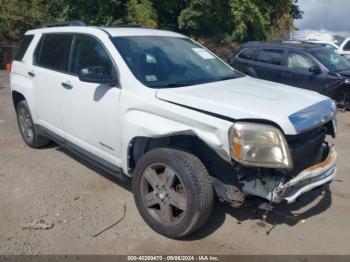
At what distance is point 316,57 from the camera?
9359 millimetres

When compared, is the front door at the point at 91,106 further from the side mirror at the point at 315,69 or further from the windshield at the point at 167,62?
the side mirror at the point at 315,69

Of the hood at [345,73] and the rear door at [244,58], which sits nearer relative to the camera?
the hood at [345,73]

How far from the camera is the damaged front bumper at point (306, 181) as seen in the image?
3160 mm

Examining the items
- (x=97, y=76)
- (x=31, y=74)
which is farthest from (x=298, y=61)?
(x=97, y=76)

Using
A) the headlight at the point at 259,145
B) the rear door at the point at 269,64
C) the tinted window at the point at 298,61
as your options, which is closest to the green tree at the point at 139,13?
the rear door at the point at 269,64

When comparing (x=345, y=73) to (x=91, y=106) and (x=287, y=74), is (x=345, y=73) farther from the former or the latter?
(x=91, y=106)

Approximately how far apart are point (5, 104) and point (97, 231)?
6.52 m

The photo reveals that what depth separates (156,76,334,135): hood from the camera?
3.12m

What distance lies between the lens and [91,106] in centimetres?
423

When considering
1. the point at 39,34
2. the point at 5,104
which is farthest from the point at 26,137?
the point at 5,104

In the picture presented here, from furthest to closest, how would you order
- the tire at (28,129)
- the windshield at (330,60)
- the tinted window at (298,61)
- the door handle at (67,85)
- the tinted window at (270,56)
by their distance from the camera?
the tinted window at (270,56)
the tinted window at (298,61)
the windshield at (330,60)
the tire at (28,129)
the door handle at (67,85)

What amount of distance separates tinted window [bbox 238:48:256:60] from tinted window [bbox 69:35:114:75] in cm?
674

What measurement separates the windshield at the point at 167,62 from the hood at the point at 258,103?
238 mm

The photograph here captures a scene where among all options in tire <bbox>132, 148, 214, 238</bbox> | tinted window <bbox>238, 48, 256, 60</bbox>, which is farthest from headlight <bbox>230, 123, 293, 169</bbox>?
tinted window <bbox>238, 48, 256, 60</bbox>
